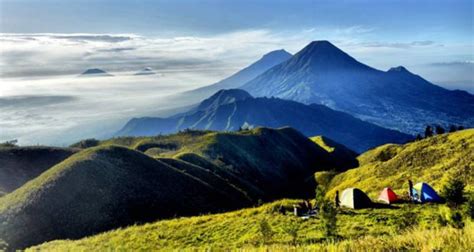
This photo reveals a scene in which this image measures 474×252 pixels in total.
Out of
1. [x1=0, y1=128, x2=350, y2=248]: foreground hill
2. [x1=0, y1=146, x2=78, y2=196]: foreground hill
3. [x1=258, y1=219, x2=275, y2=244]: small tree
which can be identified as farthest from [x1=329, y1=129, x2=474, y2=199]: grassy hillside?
[x1=0, y1=146, x2=78, y2=196]: foreground hill

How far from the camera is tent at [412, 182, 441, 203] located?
122 ft

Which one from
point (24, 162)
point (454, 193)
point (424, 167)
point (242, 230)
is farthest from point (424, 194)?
point (24, 162)

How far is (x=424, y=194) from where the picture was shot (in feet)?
124

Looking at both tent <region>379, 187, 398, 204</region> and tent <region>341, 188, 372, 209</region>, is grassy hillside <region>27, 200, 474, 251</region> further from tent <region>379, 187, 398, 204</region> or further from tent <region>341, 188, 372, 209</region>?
tent <region>379, 187, 398, 204</region>

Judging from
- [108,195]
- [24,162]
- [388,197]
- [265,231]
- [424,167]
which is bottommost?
[424,167]

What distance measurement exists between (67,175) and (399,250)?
53634mm

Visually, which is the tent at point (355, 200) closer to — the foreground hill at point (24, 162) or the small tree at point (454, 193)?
the small tree at point (454, 193)

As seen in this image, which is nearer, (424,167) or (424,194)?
(424,194)

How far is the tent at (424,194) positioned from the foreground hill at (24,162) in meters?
57.8

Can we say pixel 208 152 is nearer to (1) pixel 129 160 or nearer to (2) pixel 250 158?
(2) pixel 250 158

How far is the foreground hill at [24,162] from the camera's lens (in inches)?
2633

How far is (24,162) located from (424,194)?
230ft

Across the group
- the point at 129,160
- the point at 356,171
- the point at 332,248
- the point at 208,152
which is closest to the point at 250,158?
the point at 208,152

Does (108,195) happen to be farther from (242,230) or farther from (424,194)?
(424,194)
